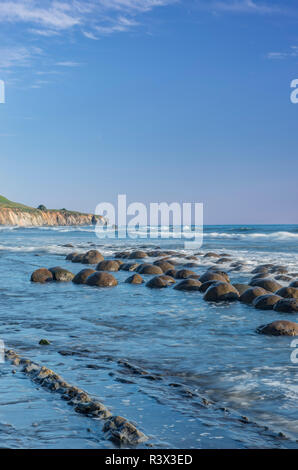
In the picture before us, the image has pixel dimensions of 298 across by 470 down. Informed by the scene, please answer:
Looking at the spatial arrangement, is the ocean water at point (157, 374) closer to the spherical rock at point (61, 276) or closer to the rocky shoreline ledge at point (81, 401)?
the rocky shoreline ledge at point (81, 401)

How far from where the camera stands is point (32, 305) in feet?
41.3

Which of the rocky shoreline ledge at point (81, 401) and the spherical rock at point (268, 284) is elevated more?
the spherical rock at point (268, 284)

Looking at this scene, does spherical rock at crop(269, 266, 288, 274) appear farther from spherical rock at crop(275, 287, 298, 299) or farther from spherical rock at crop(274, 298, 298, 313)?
spherical rock at crop(274, 298, 298, 313)

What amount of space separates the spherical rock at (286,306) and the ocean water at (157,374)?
11.9 inches

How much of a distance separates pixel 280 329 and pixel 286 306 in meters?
2.56

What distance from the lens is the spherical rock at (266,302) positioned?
12000 millimetres

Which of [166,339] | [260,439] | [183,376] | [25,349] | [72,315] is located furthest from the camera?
[72,315]

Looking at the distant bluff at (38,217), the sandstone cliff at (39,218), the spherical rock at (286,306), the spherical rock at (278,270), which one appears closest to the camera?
the spherical rock at (286,306)

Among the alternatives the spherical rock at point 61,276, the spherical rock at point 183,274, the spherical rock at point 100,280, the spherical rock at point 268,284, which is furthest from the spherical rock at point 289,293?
the spherical rock at point 61,276

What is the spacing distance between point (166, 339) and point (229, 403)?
3.27 metres

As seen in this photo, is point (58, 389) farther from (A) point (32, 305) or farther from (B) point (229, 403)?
(A) point (32, 305)

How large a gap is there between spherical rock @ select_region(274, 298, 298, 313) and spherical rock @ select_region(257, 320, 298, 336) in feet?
7.60

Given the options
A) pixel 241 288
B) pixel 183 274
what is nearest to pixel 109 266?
pixel 183 274
